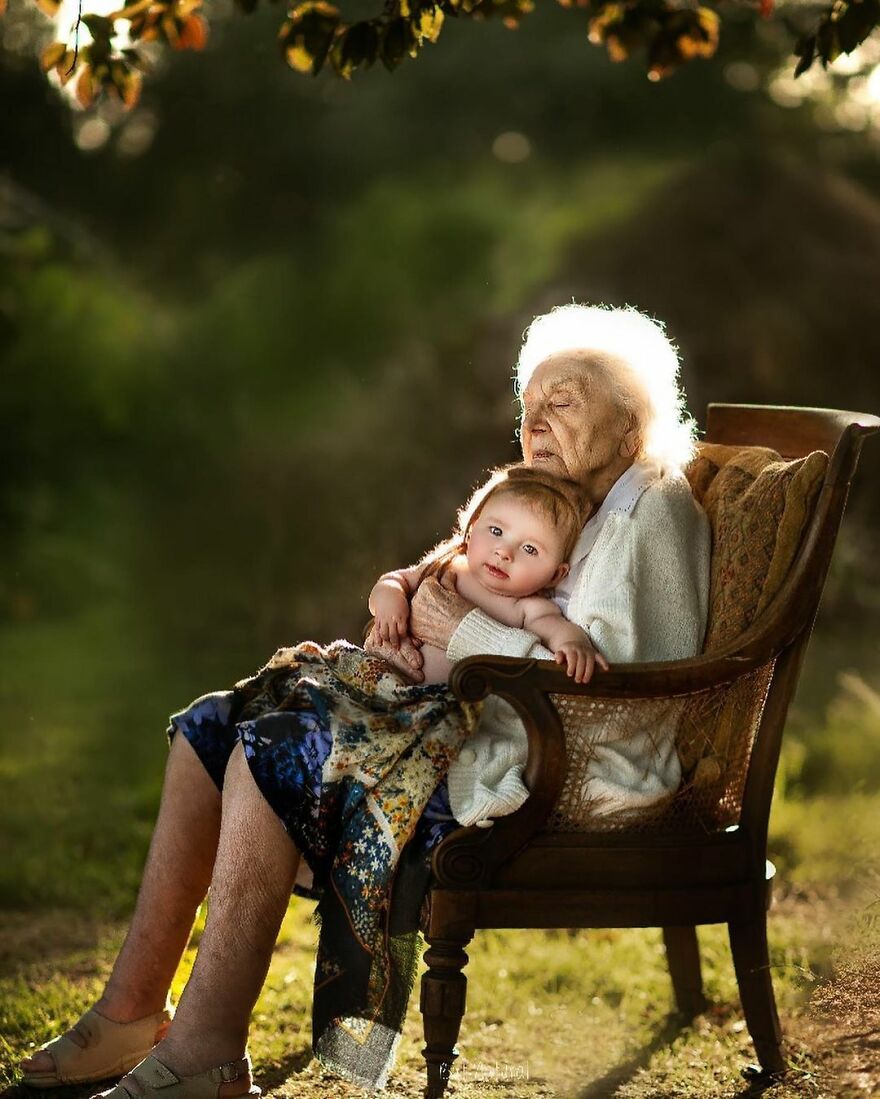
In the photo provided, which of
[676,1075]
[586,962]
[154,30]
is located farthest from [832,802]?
[154,30]

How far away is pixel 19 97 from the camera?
9.91 metres

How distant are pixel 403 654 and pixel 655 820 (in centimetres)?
54

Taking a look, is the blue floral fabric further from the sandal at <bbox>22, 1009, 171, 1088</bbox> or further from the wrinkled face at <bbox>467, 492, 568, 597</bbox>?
the sandal at <bbox>22, 1009, 171, 1088</bbox>

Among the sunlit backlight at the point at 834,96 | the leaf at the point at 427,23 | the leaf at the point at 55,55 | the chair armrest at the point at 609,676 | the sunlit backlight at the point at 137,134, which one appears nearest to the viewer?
the chair armrest at the point at 609,676

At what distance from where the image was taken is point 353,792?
2.52m

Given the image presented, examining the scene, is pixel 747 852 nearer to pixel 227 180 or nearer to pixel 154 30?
pixel 154 30

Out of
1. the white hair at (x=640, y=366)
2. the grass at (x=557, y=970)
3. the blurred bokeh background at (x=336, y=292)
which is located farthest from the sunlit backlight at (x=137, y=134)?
the white hair at (x=640, y=366)

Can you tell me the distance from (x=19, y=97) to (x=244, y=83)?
1.48 metres

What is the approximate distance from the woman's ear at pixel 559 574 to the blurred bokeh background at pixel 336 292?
Result: 5.24 meters

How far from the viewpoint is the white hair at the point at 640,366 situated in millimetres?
2838

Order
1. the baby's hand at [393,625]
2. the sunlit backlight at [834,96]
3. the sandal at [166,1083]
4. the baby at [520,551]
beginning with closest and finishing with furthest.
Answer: the sandal at [166,1083]
the baby at [520,551]
the baby's hand at [393,625]
the sunlit backlight at [834,96]

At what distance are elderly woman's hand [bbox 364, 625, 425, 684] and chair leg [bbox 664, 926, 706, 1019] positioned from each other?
3.22 feet

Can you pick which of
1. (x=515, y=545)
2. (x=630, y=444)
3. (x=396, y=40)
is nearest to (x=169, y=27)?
(x=396, y=40)

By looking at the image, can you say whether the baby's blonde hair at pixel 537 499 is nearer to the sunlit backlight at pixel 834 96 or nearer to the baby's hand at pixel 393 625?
the baby's hand at pixel 393 625
